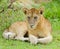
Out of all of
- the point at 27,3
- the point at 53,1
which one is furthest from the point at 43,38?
the point at 53,1

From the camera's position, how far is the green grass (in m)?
8.11

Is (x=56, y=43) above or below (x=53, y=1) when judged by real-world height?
below

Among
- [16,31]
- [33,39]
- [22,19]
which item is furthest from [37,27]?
[22,19]

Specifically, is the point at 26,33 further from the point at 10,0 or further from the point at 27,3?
the point at 27,3

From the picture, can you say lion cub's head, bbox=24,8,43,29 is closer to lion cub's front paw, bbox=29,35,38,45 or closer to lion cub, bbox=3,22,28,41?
lion cub's front paw, bbox=29,35,38,45

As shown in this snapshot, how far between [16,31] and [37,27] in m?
0.76

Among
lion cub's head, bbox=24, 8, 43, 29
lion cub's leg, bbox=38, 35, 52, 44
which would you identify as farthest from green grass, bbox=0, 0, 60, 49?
lion cub's head, bbox=24, 8, 43, 29

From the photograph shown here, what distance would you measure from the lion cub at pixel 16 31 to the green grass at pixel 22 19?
165 millimetres

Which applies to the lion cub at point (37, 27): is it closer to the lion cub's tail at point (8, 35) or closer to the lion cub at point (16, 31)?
the lion cub at point (16, 31)

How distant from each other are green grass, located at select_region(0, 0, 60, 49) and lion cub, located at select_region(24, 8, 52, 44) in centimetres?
17

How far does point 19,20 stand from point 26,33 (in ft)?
4.30

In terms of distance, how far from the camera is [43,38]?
329 inches

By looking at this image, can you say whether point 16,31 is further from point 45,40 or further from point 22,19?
point 22,19

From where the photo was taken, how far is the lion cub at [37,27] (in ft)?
26.9
